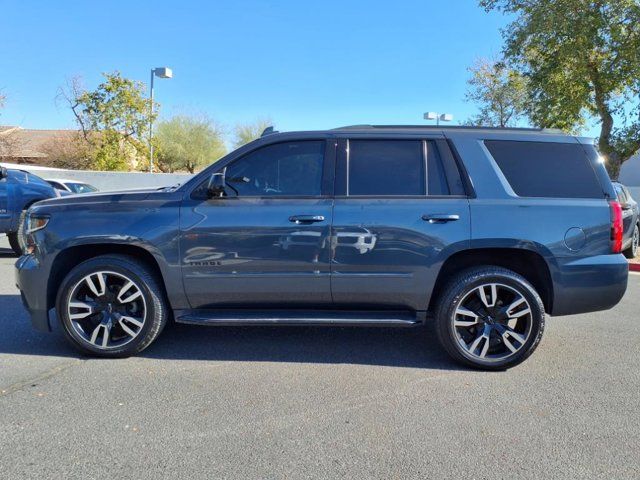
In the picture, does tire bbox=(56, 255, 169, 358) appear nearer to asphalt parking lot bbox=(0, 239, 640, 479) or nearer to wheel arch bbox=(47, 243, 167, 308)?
wheel arch bbox=(47, 243, 167, 308)

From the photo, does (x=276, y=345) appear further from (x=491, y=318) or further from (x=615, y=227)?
(x=615, y=227)

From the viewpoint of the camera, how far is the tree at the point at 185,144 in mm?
33531

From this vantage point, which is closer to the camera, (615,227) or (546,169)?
(615,227)

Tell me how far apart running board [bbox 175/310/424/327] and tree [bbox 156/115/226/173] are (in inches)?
1211

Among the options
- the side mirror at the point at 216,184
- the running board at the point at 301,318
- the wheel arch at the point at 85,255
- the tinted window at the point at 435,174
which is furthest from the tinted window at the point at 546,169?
the wheel arch at the point at 85,255

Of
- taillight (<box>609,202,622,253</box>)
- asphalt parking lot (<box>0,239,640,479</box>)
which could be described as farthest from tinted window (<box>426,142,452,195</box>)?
asphalt parking lot (<box>0,239,640,479</box>)

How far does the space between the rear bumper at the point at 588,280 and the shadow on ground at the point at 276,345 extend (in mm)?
1073

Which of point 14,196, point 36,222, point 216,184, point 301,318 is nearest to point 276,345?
point 301,318

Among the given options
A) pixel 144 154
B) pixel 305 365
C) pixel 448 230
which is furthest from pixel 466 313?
pixel 144 154

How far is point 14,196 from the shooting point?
29.8ft

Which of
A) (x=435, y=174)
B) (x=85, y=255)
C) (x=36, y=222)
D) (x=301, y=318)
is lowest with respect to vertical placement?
(x=301, y=318)

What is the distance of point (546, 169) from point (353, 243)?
5.63 ft

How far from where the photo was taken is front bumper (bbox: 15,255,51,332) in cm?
405

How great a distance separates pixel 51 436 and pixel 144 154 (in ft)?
83.0
